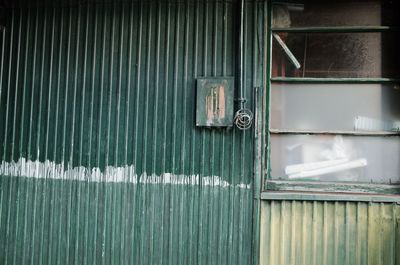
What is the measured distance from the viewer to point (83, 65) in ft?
14.9

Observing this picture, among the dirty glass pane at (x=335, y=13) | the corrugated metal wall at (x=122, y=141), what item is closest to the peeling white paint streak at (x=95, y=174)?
the corrugated metal wall at (x=122, y=141)

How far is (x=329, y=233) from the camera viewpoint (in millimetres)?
4078

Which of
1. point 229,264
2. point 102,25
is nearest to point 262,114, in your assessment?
point 229,264

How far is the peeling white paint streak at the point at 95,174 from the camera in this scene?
4281 mm

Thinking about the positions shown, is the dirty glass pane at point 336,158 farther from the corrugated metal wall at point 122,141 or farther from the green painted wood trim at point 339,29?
the green painted wood trim at point 339,29

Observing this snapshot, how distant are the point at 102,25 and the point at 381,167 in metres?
3.27

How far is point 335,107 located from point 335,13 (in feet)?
3.22

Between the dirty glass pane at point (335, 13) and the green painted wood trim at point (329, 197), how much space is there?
1.73 meters

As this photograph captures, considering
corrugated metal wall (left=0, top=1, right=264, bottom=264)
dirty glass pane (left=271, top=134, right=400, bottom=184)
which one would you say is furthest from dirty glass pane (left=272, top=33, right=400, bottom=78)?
dirty glass pane (left=271, top=134, right=400, bottom=184)

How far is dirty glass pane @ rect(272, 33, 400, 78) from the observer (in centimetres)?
423

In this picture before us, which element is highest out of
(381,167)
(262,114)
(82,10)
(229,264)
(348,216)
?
(82,10)

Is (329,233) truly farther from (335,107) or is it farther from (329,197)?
(335,107)

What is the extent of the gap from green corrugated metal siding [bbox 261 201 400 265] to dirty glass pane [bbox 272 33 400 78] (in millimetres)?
1329

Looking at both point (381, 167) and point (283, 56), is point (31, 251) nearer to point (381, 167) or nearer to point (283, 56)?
point (283, 56)
